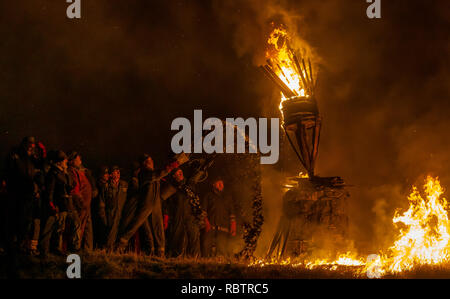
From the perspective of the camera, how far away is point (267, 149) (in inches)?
565

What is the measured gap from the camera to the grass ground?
7.02 meters

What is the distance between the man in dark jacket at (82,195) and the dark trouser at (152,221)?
69cm

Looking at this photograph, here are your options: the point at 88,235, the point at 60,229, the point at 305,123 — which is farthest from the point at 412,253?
the point at 60,229

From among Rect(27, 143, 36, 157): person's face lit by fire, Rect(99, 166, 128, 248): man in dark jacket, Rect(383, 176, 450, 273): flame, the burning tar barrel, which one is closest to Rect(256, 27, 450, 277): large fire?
Rect(383, 176, 450, 273): flame

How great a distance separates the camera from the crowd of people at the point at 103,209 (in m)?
7.68

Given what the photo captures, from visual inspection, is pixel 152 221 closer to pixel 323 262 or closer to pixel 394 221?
pixel 323 262

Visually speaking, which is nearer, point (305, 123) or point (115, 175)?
point (115, 175)

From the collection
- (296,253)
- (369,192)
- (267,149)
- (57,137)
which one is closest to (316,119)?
(296,253)

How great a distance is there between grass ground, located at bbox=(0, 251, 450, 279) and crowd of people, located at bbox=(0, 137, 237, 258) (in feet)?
1.48

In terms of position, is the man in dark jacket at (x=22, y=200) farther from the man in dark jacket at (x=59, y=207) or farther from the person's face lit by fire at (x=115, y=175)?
the person's face lit by fire at (x=115, y=175)

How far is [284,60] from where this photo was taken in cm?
1138

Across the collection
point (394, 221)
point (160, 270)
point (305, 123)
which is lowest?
point (160, 270)

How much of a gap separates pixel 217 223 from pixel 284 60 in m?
3.97

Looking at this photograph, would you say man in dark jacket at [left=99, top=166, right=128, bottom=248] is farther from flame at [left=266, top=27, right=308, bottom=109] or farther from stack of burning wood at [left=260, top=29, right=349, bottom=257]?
flame at [left=266, top=27, right=308, bottom=109]
